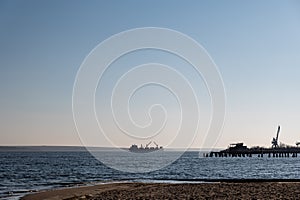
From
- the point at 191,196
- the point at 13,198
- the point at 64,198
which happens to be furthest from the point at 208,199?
the point at 13,198

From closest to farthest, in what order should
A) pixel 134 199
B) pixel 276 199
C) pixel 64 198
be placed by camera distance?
pixel 276 199, pixel 134 199, pixel 64 198

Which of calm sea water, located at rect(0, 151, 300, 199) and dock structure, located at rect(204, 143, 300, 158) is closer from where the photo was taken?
calm sea water, located at rect(0, 151, 300, 199)

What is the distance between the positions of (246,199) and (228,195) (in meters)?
2.74

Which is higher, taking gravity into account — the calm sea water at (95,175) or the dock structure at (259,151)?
the dock structure at (259,151)

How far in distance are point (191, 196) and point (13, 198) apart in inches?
568

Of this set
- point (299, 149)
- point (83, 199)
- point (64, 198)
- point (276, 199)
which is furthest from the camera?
point (299, 149)

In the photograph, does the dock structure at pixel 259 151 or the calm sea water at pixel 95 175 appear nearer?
the calm sea water at pixel 95 175

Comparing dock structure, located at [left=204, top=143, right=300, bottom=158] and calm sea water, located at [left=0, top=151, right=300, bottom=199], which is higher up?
dock structure, located at [left=204, top=143, right=300, bottom=158]

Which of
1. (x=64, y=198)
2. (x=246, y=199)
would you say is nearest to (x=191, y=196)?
(x=246, y=199)

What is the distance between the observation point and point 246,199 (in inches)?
1024

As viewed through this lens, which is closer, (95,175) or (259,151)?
(95,175)

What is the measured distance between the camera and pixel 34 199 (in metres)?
33.0

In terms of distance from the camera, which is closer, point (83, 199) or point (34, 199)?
point (83, 199)

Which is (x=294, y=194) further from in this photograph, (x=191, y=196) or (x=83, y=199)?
(x=83, y=199)
